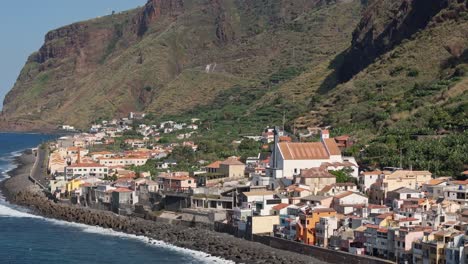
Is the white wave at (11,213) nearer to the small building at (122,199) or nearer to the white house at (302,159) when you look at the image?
the small building at (122,199)

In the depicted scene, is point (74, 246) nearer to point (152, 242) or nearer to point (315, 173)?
point (152, 242)

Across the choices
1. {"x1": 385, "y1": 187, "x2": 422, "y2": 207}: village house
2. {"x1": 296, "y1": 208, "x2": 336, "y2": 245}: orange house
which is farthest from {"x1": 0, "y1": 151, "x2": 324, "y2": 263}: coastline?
{"x1": 385, "y1": 187, "x2": 422, "y2": 207}: village house

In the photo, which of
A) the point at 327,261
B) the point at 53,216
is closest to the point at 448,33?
the point at 53,216

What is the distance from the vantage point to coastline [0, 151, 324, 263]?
2186 inches

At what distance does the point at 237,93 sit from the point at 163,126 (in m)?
27.0

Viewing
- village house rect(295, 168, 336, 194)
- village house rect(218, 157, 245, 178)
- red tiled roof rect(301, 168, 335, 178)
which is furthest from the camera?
village house rect(218, 157, 245, 178)

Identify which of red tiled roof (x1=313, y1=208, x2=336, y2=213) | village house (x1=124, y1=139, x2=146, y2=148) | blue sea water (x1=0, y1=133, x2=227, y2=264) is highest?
village house (x1=124, y1=139, x2=146, y2=148)

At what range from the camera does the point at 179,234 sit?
213ft

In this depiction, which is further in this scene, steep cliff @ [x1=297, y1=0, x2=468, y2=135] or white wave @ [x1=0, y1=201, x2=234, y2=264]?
steep cliff @ [x1=297, y1=0, x2=468, y2=135]

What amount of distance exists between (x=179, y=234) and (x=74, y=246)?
24.9 feet

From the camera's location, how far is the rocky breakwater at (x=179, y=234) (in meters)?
55.3

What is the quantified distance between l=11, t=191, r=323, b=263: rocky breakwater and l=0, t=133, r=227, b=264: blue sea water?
1089 mm

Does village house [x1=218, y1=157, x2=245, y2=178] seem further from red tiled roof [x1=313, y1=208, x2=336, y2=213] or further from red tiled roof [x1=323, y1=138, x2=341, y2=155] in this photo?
red tiled roof [x1=313, y1=208, x2=336, y2=213]

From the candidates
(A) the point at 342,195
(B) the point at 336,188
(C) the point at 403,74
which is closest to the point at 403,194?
(A) the point at 342,195
